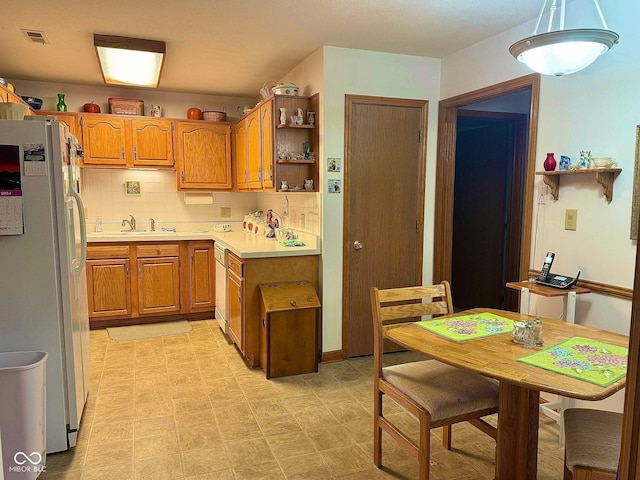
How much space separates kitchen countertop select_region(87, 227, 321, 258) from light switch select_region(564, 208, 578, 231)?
5.73ft

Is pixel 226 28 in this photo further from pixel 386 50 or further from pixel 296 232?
pixel 296 232

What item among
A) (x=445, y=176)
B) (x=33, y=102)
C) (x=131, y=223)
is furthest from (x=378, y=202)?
(x=33, y=102)

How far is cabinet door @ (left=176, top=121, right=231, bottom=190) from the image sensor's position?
16.2ft

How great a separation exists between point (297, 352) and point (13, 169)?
7.08 feet

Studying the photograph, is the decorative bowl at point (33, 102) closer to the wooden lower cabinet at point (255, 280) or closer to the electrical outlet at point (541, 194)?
the wooden lower cabinet at point (255, 280)

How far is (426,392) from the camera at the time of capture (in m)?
2.01

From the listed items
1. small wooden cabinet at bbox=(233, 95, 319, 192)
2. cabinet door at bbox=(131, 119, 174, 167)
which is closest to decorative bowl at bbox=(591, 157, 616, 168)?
small wooden cabinet at bbox=(233, 95, 319, 192)

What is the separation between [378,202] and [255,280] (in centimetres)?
118

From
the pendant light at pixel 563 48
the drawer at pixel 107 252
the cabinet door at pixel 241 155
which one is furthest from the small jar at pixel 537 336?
the drawer at pixel 107 252

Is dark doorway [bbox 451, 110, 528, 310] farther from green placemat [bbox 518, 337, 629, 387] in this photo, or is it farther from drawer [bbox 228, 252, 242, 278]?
green placemat [bbox 518, 337, 629, 387]

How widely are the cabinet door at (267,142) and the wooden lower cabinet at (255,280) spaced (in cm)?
68

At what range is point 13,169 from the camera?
2137 mm

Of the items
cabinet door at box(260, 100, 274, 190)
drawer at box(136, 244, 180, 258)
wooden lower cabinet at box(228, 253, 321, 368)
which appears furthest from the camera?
drawer at box(136, 244, 180, 258)

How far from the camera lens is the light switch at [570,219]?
2.64 metres
